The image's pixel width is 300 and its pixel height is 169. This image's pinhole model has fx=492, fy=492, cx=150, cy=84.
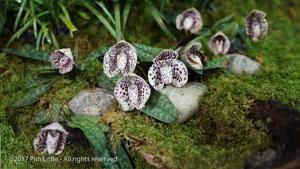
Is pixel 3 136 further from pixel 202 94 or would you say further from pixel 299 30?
pixel 299 30

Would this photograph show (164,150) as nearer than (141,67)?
Yes

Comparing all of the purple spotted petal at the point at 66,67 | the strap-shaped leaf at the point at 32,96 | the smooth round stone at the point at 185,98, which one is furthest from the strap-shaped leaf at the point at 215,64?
the strap-shaped leaf at the point at 32,96

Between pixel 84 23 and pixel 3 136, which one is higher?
pixel 84 23

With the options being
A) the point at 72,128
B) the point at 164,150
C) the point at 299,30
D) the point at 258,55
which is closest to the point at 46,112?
the point at 72,128

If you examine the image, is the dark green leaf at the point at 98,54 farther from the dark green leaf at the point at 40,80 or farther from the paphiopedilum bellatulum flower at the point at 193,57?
the paphiopedilum bellatulum flower at the point at 193,57

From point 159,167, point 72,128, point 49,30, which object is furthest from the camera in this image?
point 49,30

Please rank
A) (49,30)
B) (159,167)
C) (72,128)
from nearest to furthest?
(159,167) < (72,128) < (49,30)

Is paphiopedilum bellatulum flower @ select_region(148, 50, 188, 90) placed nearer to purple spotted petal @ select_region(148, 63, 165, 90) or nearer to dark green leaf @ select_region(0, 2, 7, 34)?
purple spotted petal @ select_region(148, 63, 165, 90)

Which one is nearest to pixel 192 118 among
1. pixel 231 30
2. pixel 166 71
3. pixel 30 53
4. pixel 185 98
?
pixel 185 98
